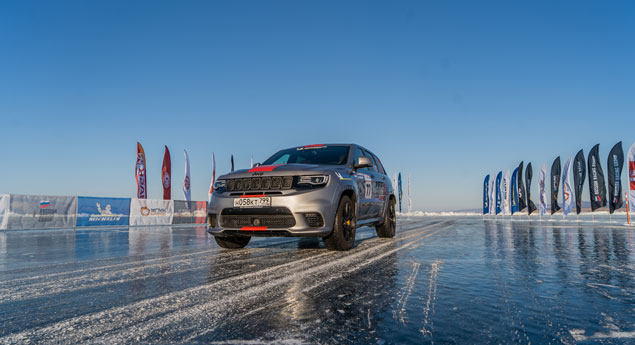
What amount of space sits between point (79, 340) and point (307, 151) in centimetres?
546

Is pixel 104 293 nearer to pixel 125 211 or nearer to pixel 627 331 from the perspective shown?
pixel 627 331

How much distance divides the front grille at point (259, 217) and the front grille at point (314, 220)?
201 mm

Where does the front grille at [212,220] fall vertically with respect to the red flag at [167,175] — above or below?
below

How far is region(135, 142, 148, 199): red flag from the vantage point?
20.8 metres

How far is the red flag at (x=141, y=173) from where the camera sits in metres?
20.8

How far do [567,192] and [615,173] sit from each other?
324 cm

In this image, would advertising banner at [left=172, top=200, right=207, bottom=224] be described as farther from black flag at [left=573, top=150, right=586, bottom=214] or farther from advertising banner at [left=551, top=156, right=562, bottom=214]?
advertising banner at [left=551, top=156, right=562, bottom=214]

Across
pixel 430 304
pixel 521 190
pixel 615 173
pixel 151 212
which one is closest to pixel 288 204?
pixel 430 304

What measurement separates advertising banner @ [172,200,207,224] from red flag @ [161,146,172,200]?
225 cm

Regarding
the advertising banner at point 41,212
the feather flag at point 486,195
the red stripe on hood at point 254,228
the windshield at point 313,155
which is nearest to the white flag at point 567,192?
the feather flag at point 486,195

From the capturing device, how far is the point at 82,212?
50.3ft

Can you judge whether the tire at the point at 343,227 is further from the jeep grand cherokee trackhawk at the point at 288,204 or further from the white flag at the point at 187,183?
the white flag at the point at 187,183

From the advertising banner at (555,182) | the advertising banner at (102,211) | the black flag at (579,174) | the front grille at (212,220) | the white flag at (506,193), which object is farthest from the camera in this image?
the white flag at (506,193)

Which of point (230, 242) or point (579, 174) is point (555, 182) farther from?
point (230, 242)
